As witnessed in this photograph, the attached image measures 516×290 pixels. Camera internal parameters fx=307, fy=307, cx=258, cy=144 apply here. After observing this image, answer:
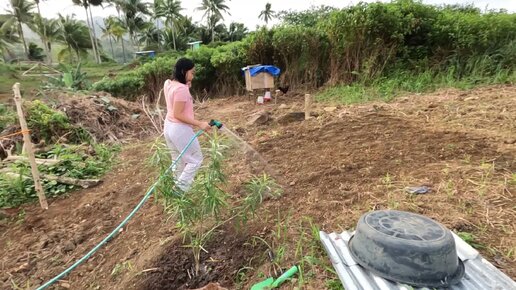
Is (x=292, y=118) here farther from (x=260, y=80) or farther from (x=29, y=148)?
(x=29, y=148)

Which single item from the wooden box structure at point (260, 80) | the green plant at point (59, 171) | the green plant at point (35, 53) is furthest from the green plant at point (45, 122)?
the green plant at point (35, 53)

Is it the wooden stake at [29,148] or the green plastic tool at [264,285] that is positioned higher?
the wooden stake at [29,148]

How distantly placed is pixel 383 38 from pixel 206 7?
34006mm

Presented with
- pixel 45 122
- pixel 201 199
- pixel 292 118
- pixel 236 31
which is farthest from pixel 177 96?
pixel 236 31

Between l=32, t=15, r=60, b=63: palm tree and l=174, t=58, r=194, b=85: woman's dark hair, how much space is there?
3395cm

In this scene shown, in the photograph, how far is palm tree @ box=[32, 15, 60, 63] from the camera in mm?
29422

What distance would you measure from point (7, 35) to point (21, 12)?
308 cm

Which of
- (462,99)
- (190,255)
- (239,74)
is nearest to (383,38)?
(462,99)

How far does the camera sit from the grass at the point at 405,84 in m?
5.96

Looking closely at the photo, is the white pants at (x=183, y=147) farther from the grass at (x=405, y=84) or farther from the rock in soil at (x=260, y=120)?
the grass at (x=405, y=84)

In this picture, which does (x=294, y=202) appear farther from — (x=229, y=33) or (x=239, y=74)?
(x=229, y=33)

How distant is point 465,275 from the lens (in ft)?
4.89

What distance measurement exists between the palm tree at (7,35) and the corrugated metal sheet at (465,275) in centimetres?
3550

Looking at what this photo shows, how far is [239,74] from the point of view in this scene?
11.4m
